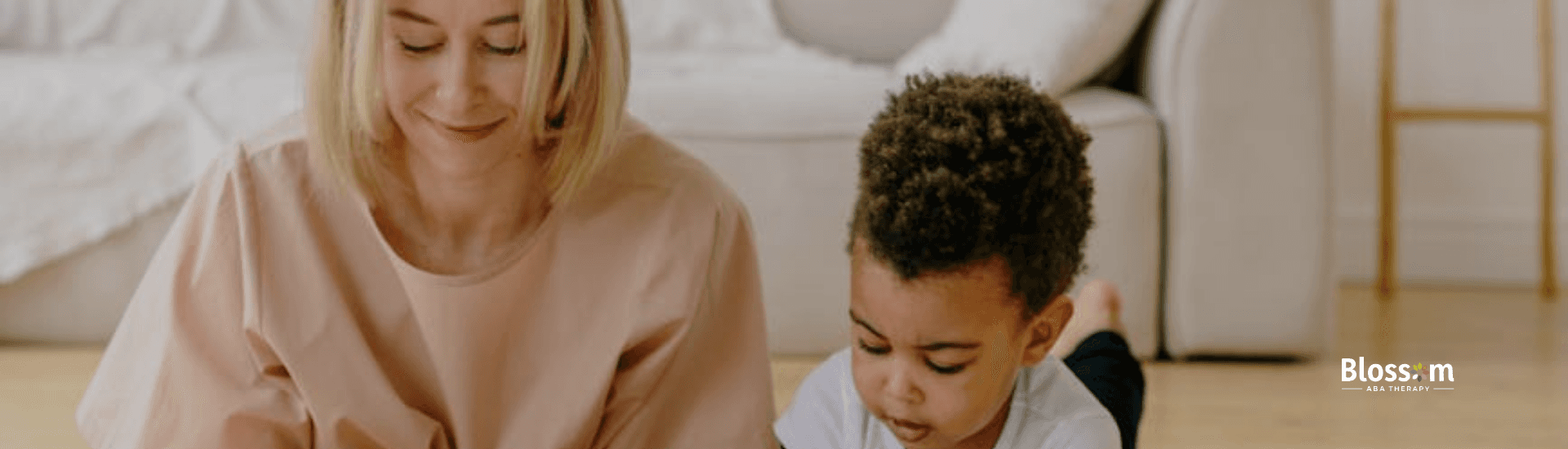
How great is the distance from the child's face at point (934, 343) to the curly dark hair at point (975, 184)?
0.01 meters

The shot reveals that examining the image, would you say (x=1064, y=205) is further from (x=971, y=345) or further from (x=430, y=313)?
(x=430, y=313)

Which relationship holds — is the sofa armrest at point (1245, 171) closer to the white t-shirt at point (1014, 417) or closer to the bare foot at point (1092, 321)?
the bare foot at point (1092, 321)

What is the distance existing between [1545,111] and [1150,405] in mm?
1538

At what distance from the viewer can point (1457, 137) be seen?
3.27 metres

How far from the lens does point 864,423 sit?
1.26 metres

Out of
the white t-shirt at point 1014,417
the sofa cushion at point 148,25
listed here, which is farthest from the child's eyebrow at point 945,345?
the sofa cushion at point 148,25

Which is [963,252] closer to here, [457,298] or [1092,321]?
[457,298]

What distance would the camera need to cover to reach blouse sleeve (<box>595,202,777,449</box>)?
1324 millimetres

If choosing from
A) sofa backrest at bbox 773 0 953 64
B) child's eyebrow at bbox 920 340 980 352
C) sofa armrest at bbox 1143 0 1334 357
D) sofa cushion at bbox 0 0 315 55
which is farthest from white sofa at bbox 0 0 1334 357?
child's eyebrow at bbox 920 340 980 352

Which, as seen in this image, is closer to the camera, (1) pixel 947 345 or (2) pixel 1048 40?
(1) pixel 947 345

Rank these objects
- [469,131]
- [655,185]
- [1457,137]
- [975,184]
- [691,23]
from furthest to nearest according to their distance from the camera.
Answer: [1457,137]
[691,23]
[655,185]
[469,131]
[975,184]

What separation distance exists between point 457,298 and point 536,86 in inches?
7.5

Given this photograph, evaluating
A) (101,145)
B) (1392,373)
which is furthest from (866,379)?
(101,145)

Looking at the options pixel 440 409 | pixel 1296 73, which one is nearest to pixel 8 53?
pixel 440 409
